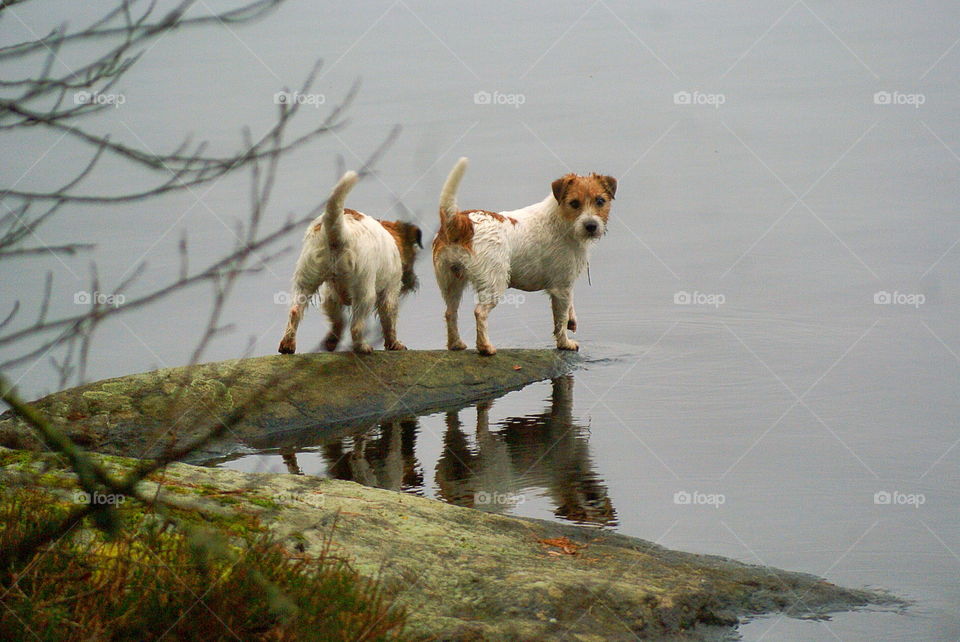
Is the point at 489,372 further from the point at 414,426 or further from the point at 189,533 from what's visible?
the point at 189,533

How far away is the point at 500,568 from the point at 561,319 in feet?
16.9

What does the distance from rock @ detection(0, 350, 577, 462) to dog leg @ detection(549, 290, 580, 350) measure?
0.74 feet

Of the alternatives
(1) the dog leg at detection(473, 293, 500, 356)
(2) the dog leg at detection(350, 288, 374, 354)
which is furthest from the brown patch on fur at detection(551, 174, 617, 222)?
(2) the dog leg at detection(350, 288, 374, 354)

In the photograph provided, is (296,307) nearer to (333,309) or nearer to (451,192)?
(333,309)

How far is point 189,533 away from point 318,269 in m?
5.63

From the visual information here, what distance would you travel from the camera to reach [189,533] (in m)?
2.41

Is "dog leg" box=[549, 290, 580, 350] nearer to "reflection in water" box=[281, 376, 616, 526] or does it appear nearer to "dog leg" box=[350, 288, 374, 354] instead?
"reflection in water" box=[281, 376, 616, 526]

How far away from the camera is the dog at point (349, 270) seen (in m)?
7.84

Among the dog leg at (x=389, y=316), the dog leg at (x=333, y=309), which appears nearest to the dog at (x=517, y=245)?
the dog leg at (x=389, y=316)

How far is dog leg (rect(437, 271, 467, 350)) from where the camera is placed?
9023 millimetres

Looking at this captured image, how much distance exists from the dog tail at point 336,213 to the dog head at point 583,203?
6.82 feet

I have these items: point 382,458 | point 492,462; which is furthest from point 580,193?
point 382,458

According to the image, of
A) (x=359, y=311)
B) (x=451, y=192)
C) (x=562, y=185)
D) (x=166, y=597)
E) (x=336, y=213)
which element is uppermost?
(x=562, y=185)

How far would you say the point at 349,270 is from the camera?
7934mm
